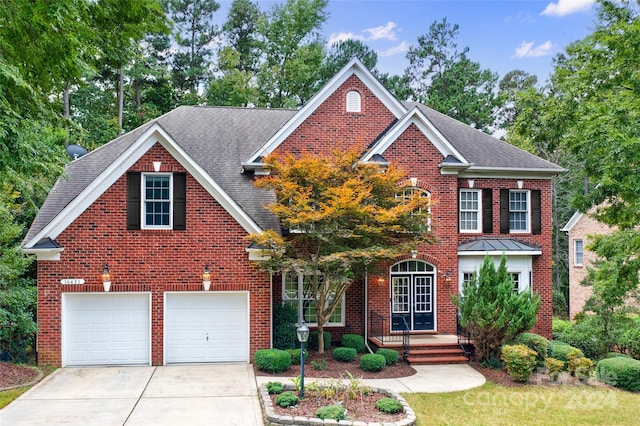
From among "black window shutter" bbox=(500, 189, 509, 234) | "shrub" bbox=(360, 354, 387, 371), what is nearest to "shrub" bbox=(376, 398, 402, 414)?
"shrub" bbox=(360, 354, 387, 371)

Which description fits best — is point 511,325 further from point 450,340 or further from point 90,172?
point 90,172

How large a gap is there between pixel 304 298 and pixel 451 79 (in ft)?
96.1

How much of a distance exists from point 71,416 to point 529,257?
48.3ft

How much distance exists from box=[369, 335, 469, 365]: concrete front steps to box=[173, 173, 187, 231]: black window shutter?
676 cm

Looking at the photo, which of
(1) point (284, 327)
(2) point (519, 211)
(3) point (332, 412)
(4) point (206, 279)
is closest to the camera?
(3) point (332, 412)

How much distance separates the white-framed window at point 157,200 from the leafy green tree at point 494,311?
861 cm

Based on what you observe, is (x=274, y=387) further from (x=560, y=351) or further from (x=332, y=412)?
(x=560, y=351)

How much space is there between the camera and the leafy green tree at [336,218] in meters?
12.8

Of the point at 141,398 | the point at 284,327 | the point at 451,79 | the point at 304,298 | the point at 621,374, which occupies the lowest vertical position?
the point at 621,374

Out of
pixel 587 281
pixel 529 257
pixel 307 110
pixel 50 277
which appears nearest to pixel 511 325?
pixel 529 257

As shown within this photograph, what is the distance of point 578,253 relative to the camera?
29.7 metres

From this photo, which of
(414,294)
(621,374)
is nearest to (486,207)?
(414,294)

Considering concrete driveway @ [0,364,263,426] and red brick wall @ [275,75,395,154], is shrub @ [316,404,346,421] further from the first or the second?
red brick wall @ [275,75,395,154]

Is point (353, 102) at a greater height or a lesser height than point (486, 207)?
greater
